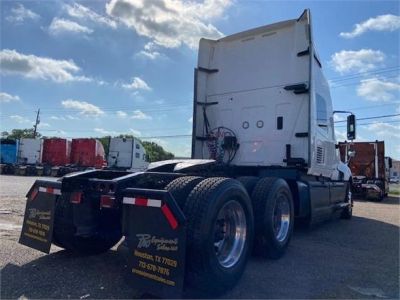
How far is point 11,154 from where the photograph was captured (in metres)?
31.8

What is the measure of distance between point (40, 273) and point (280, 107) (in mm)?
4978

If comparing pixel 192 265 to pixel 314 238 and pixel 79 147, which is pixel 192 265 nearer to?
pixel 314 238

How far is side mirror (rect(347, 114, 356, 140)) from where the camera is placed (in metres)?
8.83

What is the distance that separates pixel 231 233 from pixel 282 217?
1774mm

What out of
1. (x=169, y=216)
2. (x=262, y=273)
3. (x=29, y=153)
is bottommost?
(x=262, y=273)

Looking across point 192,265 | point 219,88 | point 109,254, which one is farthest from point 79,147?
point 192,265

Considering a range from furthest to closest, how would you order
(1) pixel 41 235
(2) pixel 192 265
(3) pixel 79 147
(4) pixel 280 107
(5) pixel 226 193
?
(3) pixel 79 147
(4) pixel 280 107
(1) pixel 41 235
(5) pixel 226 193
(2) pixel 192 265

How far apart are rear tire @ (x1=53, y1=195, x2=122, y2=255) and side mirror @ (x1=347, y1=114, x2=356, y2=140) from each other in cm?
652

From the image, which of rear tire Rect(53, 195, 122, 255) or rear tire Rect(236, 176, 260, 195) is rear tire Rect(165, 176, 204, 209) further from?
rear tire Rect(236, 176, 260, 195)

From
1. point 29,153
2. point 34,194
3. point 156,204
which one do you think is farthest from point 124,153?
point 156,204

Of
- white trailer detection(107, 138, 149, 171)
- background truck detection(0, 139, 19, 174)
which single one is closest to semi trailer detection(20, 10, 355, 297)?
white trailer detection(107, 138, 149, 171)

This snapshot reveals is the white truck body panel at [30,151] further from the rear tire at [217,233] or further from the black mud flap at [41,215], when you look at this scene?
the rear tire at [217,233]

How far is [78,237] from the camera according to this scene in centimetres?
453

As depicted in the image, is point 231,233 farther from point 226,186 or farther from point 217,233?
point 226,186
